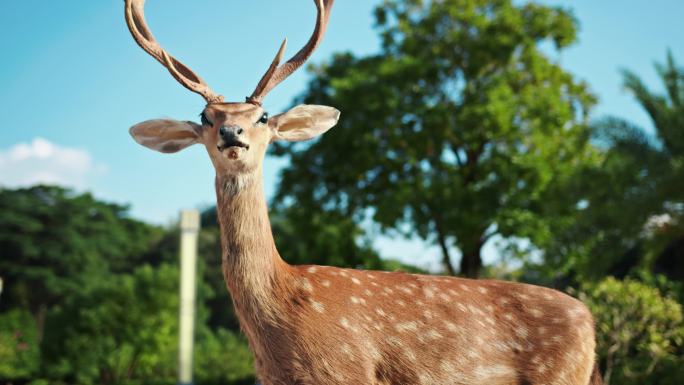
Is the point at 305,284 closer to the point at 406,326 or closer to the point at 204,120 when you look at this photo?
the point at 406,326

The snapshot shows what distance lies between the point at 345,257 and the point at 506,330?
14724mm

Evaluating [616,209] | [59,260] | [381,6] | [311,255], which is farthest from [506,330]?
[59,260]

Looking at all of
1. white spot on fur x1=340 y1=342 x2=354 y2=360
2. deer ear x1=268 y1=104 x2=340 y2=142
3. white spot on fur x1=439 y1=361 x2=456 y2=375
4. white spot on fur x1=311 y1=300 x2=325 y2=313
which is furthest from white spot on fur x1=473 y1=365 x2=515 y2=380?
deer ear x1=268 y1=104 x2=340 y2=142

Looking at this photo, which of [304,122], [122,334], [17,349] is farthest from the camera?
[122,334]

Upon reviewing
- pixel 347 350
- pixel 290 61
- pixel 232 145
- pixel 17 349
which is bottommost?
pixel 347 350

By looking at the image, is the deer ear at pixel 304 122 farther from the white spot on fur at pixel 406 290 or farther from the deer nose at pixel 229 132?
the white spot on fur at pixel 406 290

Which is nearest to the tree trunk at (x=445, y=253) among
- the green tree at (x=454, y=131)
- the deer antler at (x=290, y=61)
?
the green tree at (x=454, y=131)

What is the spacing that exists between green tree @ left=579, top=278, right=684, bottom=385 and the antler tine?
912 cm

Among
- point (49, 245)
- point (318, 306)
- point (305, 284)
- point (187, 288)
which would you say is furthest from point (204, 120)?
point (49, 245)

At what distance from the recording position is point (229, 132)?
3393 millimetres

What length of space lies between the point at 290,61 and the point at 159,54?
0.69 meters

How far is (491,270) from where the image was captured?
20.7 meters

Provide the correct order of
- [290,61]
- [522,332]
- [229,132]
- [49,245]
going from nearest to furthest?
[229,132], [522,332], [290,61], [49,245]

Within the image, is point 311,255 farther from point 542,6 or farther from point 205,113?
point 205,113
